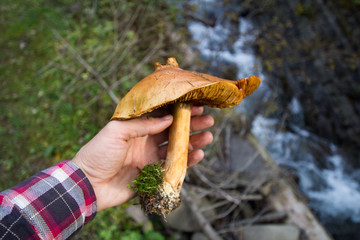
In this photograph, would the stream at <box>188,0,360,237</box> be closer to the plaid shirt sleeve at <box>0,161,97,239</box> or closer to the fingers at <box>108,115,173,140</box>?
the fingers at <box>108,115,173,140</box>

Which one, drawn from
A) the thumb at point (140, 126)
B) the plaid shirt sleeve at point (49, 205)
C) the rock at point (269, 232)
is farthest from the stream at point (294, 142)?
the plaid shirt sleeve at point (49, 205)

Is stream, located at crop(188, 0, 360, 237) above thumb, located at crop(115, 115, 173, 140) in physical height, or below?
below

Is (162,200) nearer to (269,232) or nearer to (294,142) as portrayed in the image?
(269,232)

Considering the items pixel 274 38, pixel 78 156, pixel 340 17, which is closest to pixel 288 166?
pixel 274 38

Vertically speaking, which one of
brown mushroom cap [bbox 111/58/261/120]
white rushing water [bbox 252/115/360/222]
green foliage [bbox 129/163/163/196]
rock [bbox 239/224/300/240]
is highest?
brown mushroom cap [bbox 111/58/261/120]

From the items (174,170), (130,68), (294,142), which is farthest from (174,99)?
(294,142)

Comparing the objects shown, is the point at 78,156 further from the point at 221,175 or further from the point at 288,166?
the point at 288,166

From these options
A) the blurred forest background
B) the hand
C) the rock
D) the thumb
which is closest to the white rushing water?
the blurred forest background
